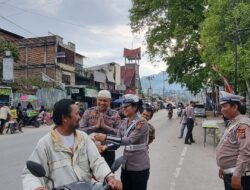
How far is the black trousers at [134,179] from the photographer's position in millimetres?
4668

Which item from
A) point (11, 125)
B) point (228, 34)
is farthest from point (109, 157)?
point (11, 125)

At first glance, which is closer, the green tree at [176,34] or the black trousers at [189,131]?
the black trousers at [189,131]

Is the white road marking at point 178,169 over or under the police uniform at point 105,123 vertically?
under

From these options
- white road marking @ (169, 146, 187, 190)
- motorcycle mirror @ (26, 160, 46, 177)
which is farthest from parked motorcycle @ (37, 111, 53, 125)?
motorcycle mirror @ (26, 160, 46, 177)

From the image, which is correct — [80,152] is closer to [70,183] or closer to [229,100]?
[70,183]

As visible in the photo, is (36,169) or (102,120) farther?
(102,120)

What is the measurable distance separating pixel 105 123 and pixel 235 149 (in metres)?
1.67

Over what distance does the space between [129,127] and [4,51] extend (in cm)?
2803

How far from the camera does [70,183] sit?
117 inches

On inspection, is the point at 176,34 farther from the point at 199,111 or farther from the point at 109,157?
the point at 109,157

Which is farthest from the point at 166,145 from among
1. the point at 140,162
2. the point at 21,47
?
the point at 21,47

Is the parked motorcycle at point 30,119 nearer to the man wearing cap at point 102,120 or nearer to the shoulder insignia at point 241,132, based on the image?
the man wearing cap at point 102,120

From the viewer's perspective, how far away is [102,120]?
204 inches

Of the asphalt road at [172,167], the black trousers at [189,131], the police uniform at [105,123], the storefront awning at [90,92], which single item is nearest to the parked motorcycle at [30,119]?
the asphalt road at [172,167]
